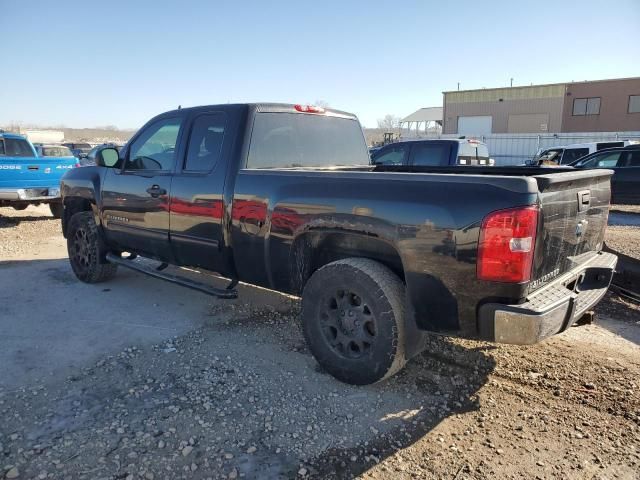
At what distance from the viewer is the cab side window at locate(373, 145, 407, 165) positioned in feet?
35.2

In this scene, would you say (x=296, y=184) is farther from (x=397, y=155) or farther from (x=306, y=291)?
(x=397, y=155)

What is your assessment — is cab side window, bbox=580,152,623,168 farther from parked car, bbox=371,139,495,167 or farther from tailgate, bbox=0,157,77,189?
Result: tailgate, bbox=0,157,77,189

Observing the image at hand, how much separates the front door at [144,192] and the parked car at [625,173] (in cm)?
1110

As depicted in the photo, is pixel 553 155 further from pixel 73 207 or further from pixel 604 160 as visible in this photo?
pixel 73 207

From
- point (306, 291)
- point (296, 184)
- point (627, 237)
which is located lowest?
point (627, 237)

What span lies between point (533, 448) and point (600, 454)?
1.15ft

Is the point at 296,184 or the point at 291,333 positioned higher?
the point at 296,184

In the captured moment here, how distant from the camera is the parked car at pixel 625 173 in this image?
41.5 feet

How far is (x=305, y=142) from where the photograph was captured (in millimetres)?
4715

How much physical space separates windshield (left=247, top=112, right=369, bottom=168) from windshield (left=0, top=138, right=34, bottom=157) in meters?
9.02

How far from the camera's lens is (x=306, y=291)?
3.64m

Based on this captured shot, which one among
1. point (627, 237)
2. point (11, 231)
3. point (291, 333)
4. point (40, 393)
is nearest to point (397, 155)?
point (627, 237)

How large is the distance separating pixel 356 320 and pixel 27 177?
923 cm

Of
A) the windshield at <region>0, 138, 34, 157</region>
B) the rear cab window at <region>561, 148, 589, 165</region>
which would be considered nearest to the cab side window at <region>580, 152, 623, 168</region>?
the rear cab window at <region>561, 148, 589, 165</region>
